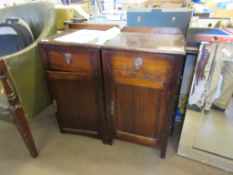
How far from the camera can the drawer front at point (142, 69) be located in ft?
2.92

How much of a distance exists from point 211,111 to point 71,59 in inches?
41.3

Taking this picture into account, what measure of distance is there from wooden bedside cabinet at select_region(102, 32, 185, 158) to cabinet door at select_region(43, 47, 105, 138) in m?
0.07

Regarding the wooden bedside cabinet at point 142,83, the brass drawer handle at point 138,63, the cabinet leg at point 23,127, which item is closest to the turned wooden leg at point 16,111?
the cabinet leg at point 23,127

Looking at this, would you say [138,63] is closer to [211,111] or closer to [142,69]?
[142,69]

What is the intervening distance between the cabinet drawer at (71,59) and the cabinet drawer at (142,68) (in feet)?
0.47

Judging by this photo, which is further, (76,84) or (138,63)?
(76,84)

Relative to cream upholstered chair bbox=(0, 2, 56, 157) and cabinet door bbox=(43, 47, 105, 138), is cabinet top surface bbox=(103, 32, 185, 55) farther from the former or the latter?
cream upholstered chair bbox=(0, 2, 56, 157)

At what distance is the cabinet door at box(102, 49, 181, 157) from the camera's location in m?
0.91

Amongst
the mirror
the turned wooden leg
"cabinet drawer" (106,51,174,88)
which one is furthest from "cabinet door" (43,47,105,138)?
the mirror

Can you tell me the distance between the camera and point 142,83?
0.99 meters

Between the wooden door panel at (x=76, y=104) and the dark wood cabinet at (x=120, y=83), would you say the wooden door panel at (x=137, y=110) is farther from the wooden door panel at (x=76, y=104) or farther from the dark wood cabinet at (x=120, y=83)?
the wooden door panel at (x=76, y=104)

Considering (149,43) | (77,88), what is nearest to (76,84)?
(77,88)

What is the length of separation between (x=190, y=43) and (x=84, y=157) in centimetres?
105

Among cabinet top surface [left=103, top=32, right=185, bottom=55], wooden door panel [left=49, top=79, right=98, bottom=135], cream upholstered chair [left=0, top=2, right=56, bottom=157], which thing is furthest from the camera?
wooden door panel [left=49, top=79, right=98, bottom=135]
